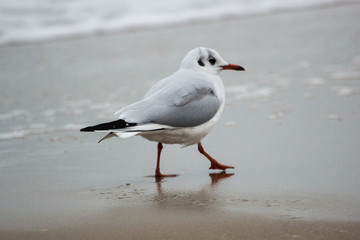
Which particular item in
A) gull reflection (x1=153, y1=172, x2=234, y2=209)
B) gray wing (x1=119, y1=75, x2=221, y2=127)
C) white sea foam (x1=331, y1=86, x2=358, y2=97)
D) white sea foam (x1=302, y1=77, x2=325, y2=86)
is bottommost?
gull reflection (x1=153, y1=172, x2=234, y2=209)

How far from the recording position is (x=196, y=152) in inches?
166

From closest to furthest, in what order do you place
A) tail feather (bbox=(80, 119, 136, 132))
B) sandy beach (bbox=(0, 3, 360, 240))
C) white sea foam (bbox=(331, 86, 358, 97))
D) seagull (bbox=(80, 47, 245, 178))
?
sandy beach (bbox=(0, 3, 360, 240)) < tail feather (bbox=(80, 119, 136, 132)) < seagull (bbox=(80, 47, 245, 178)) < white sea foam (bbox=(331, 86, 358, 97))

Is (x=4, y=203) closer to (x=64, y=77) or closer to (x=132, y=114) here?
(x=132, y=114)

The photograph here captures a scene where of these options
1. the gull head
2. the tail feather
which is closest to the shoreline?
the gull head

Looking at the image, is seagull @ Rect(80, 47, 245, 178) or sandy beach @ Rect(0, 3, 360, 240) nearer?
sandy beach @ Rect(0, 3, 360, 240)

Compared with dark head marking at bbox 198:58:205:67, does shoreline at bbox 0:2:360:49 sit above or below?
above

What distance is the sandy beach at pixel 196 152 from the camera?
2799 millimetres

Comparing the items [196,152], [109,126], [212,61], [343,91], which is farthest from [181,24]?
[109,126]

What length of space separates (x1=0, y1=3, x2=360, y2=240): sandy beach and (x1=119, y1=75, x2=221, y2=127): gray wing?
390mm

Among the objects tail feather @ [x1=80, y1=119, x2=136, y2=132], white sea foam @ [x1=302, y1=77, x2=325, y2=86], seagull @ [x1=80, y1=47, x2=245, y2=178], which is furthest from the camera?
white sea foam @ [x1=302, y1=77, x2=325, y2=86]

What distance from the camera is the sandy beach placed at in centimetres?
280

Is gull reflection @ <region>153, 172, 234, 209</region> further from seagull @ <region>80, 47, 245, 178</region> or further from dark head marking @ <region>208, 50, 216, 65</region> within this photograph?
dark head marking @ <region>208, 50, 216, 65</region>

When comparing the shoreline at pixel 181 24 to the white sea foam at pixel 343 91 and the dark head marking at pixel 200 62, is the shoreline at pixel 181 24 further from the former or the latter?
the dark head marking at pixel 200 62

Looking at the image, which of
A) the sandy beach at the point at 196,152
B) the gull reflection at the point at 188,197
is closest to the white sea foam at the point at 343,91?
the sandy beach at the point at 196,152
